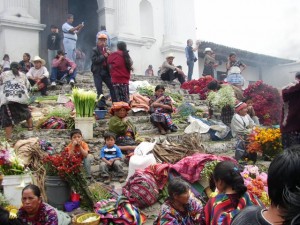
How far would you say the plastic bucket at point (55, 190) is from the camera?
4.29 meters

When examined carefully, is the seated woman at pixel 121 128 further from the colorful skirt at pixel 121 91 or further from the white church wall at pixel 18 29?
the white church wall at pixel 18 29

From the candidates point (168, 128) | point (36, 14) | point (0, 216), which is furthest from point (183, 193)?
point (36, 14)

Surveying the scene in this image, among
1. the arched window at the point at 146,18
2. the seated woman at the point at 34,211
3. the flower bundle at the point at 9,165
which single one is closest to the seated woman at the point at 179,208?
the seated woman at the point at 34,211

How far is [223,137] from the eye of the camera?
740cm

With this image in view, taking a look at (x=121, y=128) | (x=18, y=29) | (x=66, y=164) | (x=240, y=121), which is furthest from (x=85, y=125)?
(x=18, y=29)

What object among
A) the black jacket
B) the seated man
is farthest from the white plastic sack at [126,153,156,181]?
the seated man

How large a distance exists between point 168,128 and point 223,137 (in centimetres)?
127

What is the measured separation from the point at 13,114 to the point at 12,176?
2.29 m

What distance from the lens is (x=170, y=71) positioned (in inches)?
463

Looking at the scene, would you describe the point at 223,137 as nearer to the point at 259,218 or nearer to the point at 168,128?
the point at 168,128

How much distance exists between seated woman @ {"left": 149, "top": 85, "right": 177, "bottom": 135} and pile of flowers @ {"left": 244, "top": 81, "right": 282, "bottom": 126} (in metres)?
2.64

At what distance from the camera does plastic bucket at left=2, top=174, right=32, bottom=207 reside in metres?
4.00

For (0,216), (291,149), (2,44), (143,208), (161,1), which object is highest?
(161,1)

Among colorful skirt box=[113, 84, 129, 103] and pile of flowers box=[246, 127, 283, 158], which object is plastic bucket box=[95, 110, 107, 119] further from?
pile of flowers box=[246, 127, 283, 158]
